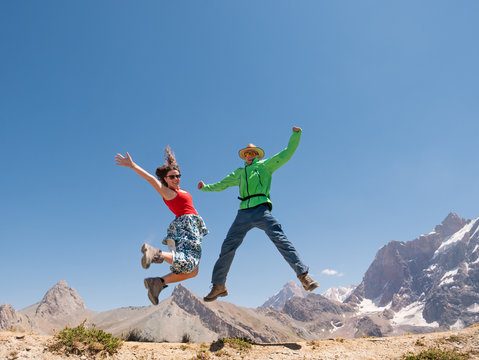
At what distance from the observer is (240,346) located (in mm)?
7996

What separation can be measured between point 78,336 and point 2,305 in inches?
9053

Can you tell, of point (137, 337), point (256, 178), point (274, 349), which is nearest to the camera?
point (274, 349)

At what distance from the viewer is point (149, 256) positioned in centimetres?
630

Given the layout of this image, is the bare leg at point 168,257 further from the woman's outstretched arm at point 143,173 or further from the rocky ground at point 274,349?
the rocky ground at point 274,349

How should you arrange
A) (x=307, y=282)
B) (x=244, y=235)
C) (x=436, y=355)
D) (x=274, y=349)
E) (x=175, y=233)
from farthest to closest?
1. (x=244, y=235)
2. (x=274, y=349)
3. (x=307, y=282)
4. (x=436, y=355)
5. (x=175, y=233)

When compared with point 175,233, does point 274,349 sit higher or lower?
lower

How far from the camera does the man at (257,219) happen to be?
8203 millimetres

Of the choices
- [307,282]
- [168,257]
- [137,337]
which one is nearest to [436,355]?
[307,282]

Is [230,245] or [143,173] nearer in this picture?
[143,173]

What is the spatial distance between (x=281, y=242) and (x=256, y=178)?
1848 millimetres

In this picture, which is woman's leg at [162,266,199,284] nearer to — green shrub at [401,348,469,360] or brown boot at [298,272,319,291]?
brown boot at [298,272,319,291]

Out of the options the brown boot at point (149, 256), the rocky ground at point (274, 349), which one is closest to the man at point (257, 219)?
the rocky ground at point (274, 349)

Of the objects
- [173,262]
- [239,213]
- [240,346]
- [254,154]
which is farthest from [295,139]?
[240,346]

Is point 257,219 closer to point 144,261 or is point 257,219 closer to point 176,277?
point 176,277
